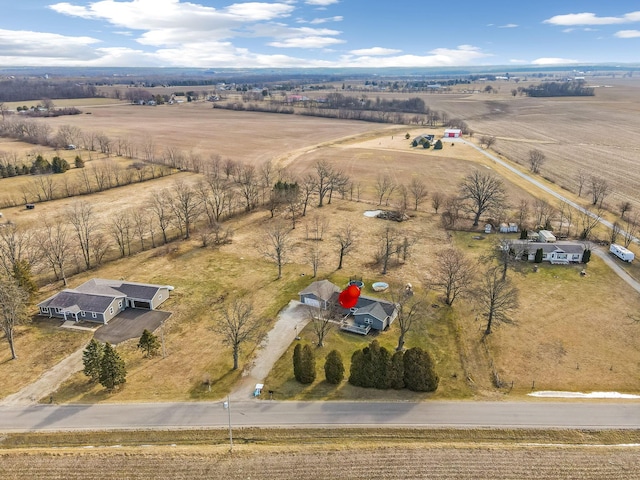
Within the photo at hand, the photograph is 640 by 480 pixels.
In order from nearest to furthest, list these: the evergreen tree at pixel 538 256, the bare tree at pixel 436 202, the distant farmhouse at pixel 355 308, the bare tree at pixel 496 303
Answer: the bare tree at pixel 496 303, the distant farmhouse at pixel 355 308, the evergreen tree at pixel 538 256, the bare tree at pixel 436 202

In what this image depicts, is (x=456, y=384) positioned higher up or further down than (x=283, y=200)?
further down

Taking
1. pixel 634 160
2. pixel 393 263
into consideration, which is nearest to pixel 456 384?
pixel 393 263

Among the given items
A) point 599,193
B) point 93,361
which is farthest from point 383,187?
point 93,361

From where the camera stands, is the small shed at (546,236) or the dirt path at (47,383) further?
the small shed at (546,236)

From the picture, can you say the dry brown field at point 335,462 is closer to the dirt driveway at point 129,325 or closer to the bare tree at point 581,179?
the dirt driveway at point 129,325

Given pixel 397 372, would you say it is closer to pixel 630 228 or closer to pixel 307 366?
pixel 307 366

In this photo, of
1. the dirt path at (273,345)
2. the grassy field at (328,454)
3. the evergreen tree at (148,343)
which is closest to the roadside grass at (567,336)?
the grassy field at (328,454)

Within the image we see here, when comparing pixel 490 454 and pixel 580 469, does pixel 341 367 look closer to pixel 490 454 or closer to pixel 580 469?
pixel 490 454
